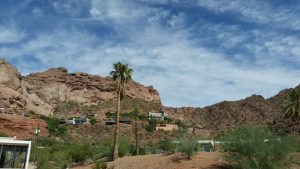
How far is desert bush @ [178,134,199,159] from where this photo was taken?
39.1 meters

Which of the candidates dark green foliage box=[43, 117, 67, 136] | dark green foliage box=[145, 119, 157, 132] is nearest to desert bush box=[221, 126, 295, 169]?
dark green foliage box=[43, 117, 67, 136]

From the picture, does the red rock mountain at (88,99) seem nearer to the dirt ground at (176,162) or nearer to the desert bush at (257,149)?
the dirt ground at (176,162)

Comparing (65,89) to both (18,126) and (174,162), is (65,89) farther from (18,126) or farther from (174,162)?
(174,162)

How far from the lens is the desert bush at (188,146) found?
3908 centimetres

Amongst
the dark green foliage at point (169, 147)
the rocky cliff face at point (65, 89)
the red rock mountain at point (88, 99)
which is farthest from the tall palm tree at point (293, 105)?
the rocky cliff face at point (65, 89)

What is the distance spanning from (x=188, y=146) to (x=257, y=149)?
30.1ft

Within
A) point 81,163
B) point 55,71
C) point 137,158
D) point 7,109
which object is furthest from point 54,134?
point 55,71

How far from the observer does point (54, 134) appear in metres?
109

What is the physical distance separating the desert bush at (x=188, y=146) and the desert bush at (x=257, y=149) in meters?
5.81

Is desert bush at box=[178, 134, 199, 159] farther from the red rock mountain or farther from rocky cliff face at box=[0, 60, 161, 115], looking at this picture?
rocky cliff face at box=[0, 60, 161, 115]

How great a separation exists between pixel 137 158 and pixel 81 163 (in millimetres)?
11576

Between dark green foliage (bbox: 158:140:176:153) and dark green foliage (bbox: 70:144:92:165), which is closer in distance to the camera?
dark green foliage (bbox: 158:140:176:153)

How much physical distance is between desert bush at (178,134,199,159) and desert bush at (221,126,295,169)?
5.81 metres

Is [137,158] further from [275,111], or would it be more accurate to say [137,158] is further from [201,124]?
[201,124]
